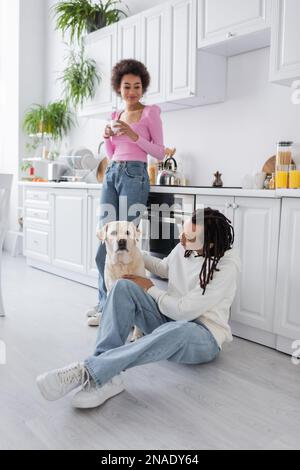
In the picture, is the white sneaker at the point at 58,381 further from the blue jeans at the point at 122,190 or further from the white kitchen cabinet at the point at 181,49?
the white kitchen cabinet at the point at 181,49

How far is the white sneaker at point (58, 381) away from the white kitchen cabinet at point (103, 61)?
263 cm

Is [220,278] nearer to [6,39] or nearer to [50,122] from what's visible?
[50,122]

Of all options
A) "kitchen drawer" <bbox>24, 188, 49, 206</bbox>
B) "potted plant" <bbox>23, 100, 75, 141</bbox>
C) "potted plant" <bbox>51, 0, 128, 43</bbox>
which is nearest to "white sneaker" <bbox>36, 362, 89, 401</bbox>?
"kitchen drawer" <bbox>24, 188, 49, 206</bbox>

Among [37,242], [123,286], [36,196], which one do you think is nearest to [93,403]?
[123,286]

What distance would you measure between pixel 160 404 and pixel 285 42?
196 centimetres

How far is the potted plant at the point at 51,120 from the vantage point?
4.89 m

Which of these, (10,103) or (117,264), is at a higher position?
(10,103)

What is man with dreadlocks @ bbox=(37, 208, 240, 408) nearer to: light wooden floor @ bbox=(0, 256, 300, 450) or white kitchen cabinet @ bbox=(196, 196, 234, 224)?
light wooden floor @ bbox=(0, 256, 300, 450)

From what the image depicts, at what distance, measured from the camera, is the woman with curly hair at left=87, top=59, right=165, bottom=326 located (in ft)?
8.91

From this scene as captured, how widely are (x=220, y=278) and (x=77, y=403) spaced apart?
2.42 feet

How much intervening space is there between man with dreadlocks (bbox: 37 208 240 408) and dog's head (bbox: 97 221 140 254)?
0.65 ft

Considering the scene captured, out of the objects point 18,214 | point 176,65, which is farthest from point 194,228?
point 18,214

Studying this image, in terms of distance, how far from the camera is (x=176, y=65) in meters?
3.18

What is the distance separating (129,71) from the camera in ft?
8.95
